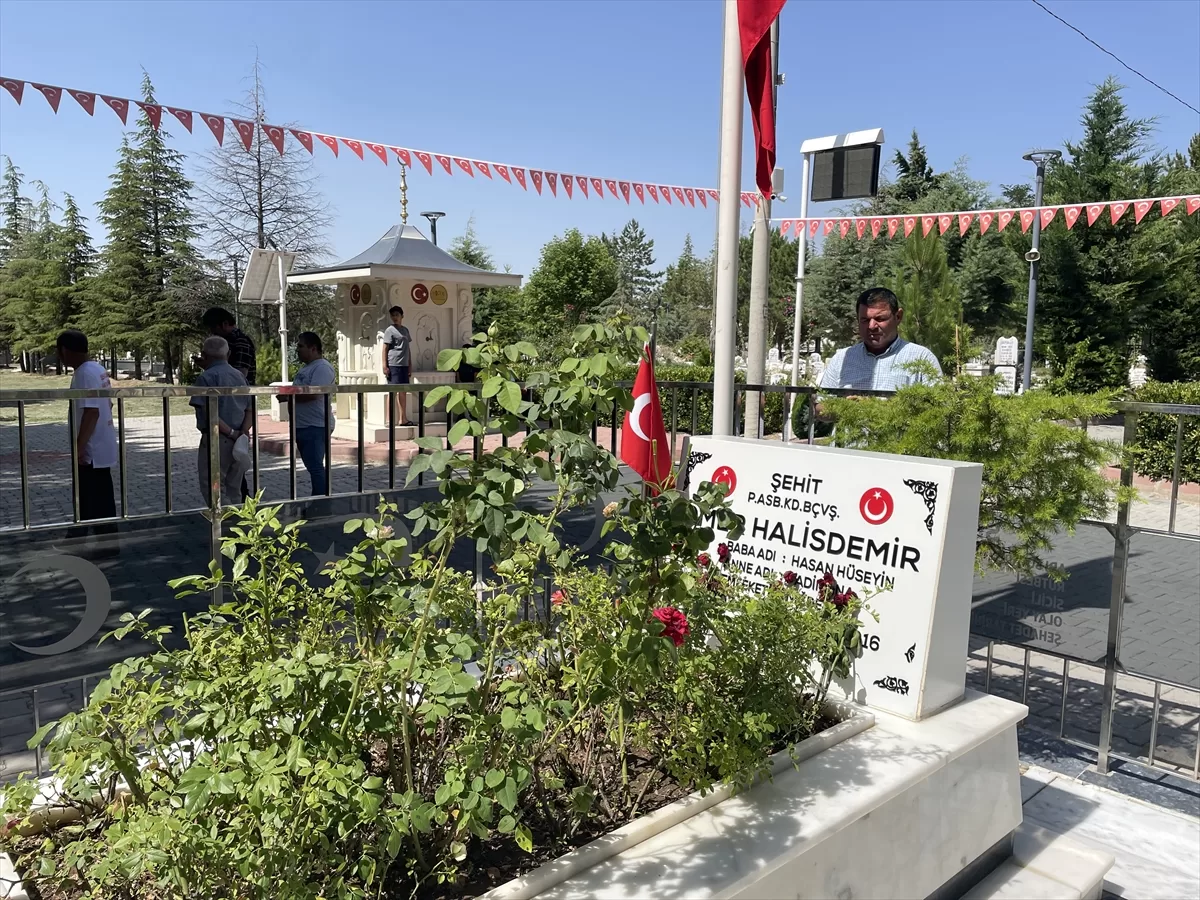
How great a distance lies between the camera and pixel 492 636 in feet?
7.64

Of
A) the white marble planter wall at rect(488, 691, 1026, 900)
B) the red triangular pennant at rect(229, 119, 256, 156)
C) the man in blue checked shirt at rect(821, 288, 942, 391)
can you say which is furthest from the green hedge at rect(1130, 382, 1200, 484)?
the red triangular pennant at rect(229, 119, 256, 156)

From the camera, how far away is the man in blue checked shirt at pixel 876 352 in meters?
5.15

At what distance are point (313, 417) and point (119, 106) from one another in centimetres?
343

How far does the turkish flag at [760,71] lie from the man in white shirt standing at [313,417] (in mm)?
2501

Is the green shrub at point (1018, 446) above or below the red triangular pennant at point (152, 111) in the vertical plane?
below

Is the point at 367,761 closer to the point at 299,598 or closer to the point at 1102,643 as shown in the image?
the point at 299,598

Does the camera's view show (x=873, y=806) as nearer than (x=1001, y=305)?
Yes

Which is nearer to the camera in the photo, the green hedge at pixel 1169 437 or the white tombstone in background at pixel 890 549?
the white tombstone in background at pixel 890 549

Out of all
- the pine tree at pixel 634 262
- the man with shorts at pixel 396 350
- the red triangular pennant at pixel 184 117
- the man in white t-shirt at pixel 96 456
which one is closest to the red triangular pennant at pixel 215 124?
the red triangular pennant at pixel 184 117

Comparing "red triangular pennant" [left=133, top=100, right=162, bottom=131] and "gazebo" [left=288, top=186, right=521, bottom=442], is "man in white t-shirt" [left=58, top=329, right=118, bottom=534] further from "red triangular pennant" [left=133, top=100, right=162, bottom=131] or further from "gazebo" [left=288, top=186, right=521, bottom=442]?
"gazebo" [left=288, top=186, right=521, bottom=442]

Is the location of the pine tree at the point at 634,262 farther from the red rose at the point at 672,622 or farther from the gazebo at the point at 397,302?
the red rose at the point at 672,622

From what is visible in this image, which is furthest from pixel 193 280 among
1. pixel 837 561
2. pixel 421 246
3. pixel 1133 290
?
pixel 837 561

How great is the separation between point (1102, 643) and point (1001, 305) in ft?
116

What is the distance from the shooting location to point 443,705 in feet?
5.81
